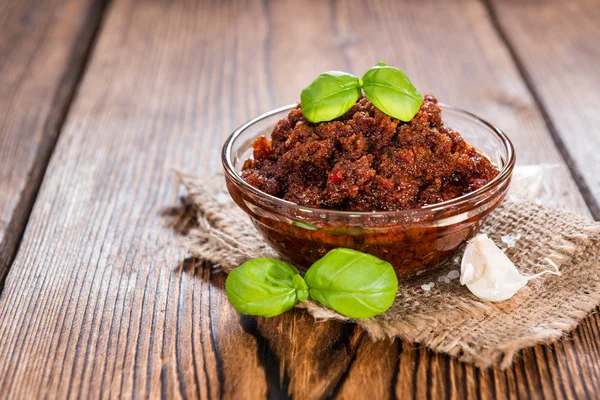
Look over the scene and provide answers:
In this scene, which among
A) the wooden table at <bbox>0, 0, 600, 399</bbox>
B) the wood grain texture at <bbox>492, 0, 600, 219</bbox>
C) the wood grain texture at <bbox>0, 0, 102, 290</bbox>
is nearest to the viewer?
the wooden table at <bbox>0, 0, 600, 399</bbox>

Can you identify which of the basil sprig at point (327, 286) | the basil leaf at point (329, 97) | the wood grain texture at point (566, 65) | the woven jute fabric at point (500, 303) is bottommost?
the wood grain texture at point (566, 65)

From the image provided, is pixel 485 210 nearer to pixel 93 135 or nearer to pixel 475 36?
pixel 93 135

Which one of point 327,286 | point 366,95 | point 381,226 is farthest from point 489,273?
point 366,95

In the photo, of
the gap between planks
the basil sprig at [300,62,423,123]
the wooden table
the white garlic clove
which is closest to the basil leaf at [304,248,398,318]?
the wooden table

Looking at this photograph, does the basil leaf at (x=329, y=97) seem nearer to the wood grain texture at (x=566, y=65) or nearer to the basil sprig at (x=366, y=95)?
the basil sprig at (x=366, y=95)

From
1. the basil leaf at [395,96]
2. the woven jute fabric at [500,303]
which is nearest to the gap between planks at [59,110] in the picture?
the woven jute fabric at [500,303]

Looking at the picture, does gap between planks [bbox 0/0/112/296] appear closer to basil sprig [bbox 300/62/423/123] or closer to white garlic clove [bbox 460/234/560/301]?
basil sprig [bbox 300/62/423/123]

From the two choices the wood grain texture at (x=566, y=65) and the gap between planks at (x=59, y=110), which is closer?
the gap between planks at (x=59, y=110)

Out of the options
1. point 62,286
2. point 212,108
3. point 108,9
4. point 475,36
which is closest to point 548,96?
point 475,36
